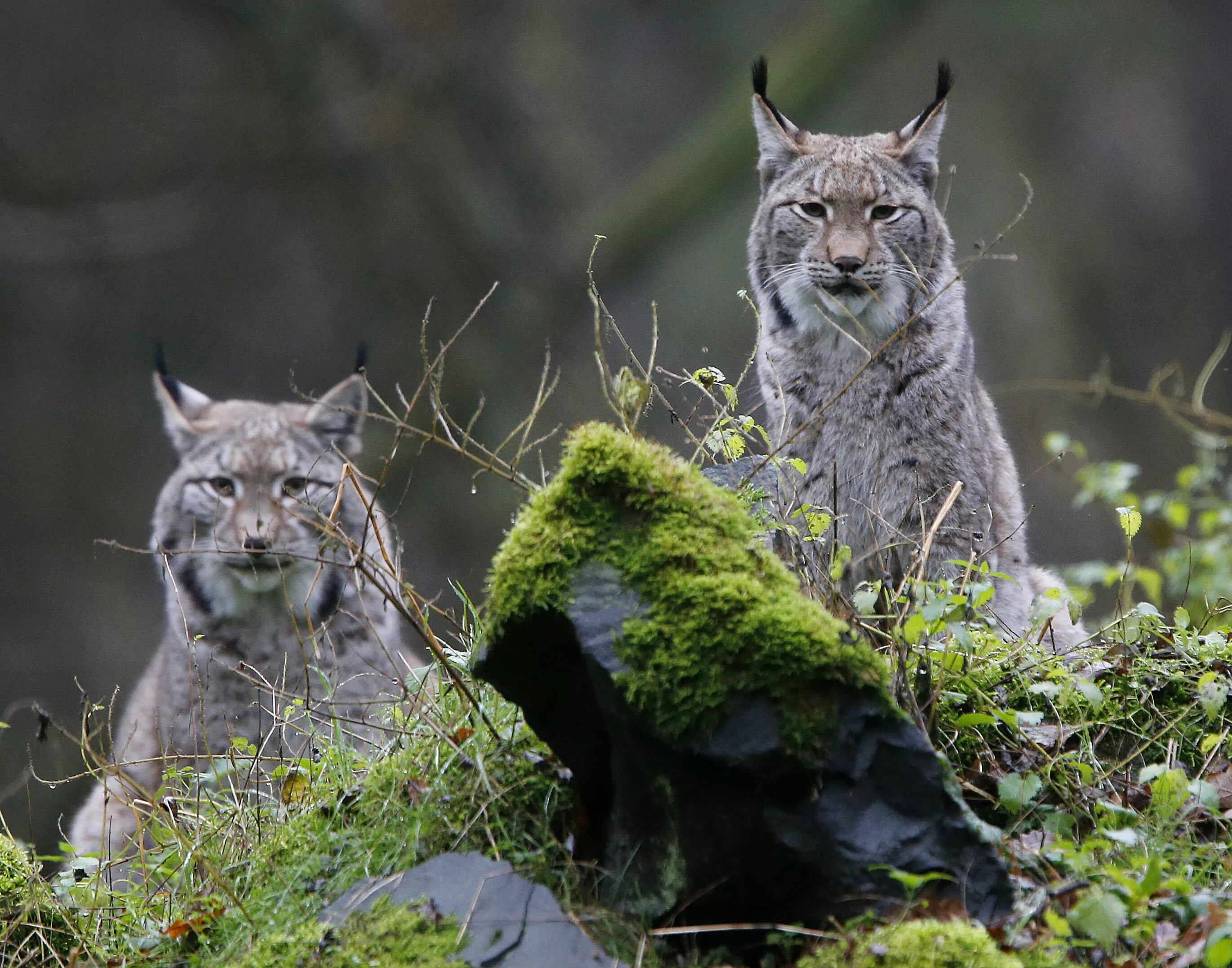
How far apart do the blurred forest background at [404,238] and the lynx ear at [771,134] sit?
15.8 ft

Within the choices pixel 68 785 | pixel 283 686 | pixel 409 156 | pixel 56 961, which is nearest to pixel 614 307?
pixel 409 156

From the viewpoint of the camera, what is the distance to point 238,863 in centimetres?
342

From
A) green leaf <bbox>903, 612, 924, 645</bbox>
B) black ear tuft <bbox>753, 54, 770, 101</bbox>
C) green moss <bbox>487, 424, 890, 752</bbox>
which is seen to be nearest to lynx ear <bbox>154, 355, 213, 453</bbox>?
black ear tuft <bbox>753, 54, 770, 101</bbox>

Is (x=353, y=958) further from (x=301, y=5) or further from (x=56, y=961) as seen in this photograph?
(x=301, y=5)

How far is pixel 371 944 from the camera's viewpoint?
288 centimetres

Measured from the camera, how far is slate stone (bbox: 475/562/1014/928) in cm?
270

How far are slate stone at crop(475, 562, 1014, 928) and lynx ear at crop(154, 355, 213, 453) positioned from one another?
3637 mm

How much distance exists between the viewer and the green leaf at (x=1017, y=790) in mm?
3072

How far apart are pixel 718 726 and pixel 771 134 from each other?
3.52 metres

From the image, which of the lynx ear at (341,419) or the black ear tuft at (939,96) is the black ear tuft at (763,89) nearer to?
the black ear tuft at (939,96)

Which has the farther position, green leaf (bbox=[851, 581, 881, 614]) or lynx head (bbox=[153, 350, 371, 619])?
lynx head (bbox=[153, 350, 371, 619])

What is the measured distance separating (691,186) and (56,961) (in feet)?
29.0

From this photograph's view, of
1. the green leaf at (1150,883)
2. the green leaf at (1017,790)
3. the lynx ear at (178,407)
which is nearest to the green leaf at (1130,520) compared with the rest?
the green leaf at (1017,790)

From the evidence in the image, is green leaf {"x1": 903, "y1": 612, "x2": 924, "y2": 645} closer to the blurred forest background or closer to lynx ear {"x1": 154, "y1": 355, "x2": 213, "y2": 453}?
lynx ear {"x1": 154, "y1": 355, "x2": 213, "y2": 453}
